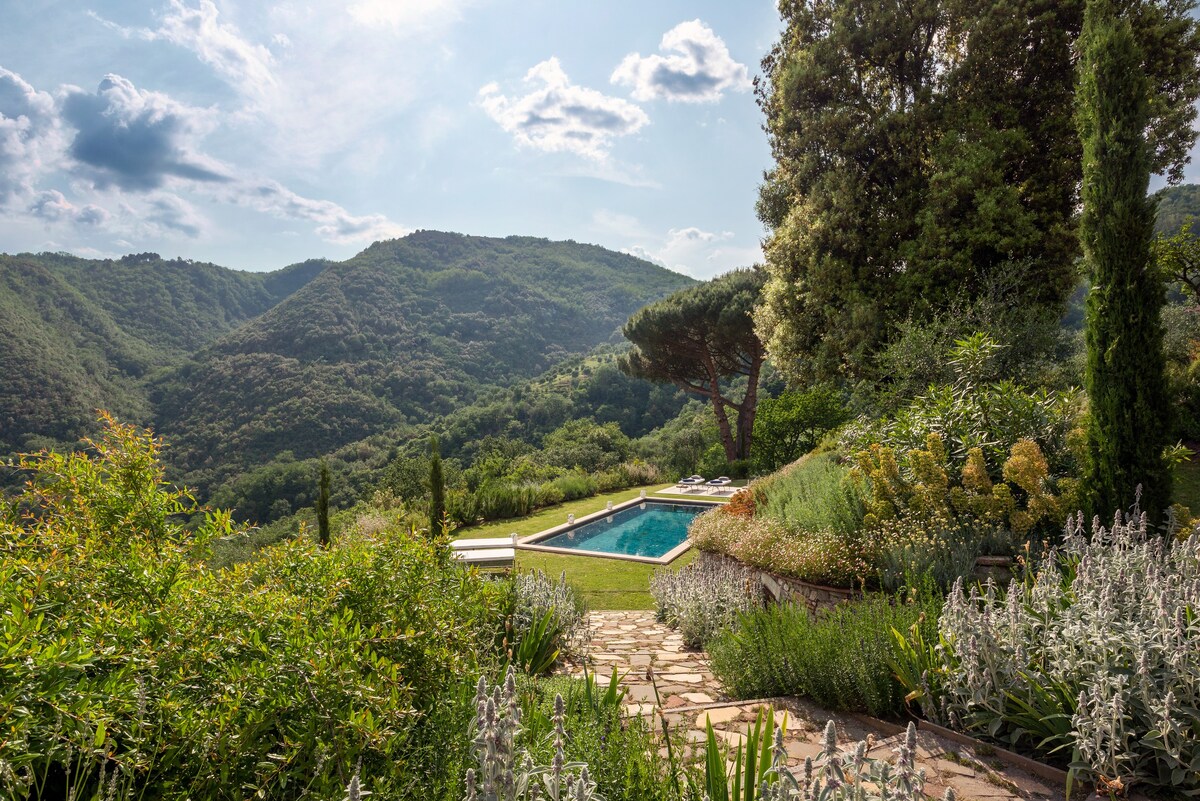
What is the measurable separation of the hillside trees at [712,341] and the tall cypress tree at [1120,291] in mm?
13035

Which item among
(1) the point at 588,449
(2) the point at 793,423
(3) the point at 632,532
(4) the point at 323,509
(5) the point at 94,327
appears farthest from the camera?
(5) the point at 94,327

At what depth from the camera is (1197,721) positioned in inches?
80.7

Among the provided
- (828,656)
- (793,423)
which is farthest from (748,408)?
(828,656)

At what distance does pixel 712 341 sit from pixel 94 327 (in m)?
37.6

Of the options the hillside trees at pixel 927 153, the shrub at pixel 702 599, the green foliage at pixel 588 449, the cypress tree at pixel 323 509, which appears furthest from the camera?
Answer: the green foliage at pixel 588 449

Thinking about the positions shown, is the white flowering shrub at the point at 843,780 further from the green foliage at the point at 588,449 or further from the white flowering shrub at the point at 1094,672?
the green foliage at the point at 588,449

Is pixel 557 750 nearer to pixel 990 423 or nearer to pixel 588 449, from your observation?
pixel 990 423

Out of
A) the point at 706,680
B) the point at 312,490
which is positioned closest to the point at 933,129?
the point at 706,680

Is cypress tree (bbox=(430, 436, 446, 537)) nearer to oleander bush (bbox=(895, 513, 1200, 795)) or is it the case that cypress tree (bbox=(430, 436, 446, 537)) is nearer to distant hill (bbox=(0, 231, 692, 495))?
oleander bush (bbox=(895, 513, 1200, 795))

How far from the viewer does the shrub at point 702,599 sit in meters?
4.87

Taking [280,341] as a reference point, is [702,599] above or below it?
below

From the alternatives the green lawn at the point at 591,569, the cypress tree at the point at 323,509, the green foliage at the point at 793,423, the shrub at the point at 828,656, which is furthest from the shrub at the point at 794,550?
the cypress tree at the point at 323,509

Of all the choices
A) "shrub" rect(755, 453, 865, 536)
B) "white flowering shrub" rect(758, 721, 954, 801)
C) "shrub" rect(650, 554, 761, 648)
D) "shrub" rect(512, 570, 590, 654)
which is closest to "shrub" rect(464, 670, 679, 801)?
"white flowering shrub" rect(758, 721, 954, 801)

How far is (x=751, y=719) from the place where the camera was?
3012mm
